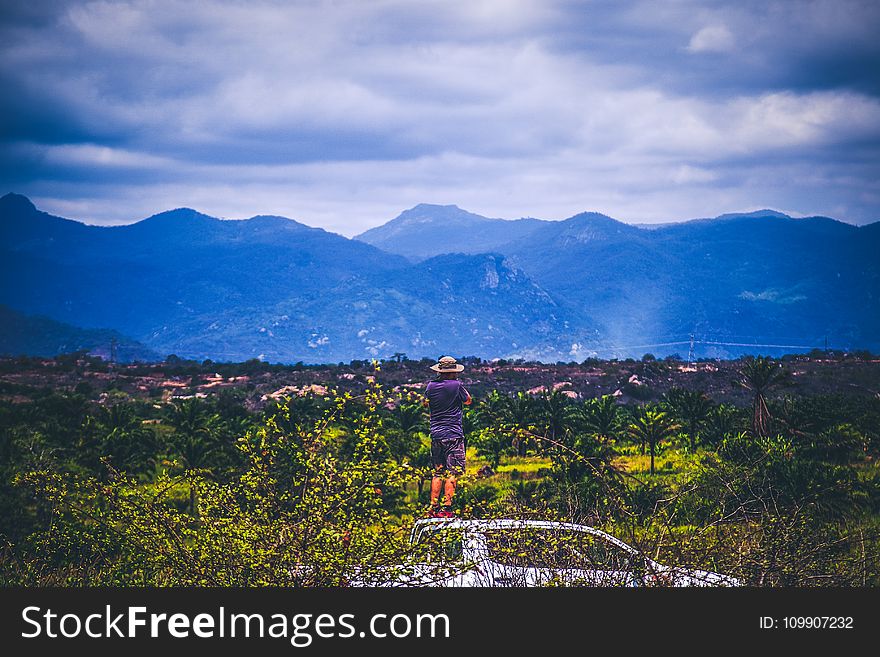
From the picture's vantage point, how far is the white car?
6.59 metres

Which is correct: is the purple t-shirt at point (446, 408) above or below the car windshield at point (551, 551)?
above

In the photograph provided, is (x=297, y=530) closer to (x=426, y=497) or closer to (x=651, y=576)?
(x=651, y=576)

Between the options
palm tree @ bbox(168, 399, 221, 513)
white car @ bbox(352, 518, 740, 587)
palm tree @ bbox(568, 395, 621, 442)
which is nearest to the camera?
white car @ bbox(352, 518, 740, 587)

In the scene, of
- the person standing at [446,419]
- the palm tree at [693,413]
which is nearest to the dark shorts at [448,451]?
the person standing at [446,419]

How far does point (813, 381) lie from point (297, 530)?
53191mm

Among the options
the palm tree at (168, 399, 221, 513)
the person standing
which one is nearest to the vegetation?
the palm tree at (168, 399, 221, 513)

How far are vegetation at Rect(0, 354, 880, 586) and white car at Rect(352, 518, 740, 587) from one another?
0.21 m

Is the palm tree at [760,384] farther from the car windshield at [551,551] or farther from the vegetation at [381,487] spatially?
the car windshield at [551,551]

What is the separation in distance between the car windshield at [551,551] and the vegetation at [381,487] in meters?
0.30

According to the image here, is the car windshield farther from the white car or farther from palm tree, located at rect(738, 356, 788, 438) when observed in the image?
palm tree, located at rect(738, 356, 788, 438)

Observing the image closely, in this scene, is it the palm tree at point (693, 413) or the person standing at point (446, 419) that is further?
the palm tree at point (693, 413)

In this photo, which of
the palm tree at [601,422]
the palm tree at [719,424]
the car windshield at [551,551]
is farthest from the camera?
the palm tree at [601,422]

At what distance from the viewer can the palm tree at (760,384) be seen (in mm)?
23109

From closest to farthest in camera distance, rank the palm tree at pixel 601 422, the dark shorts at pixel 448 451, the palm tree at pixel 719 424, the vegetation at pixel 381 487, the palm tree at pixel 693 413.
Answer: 1. the vegetation at pixel 381 487
2. the dark shorts at pixel 448 451
3. the palm tree at pixel 719 424
4. the palm tree at pixel 601 422
5. the palm tree at pixel 693 413
